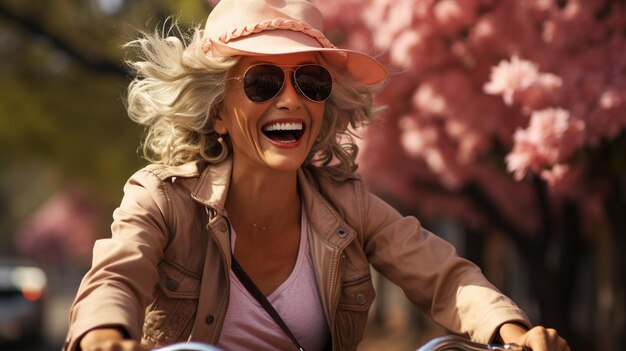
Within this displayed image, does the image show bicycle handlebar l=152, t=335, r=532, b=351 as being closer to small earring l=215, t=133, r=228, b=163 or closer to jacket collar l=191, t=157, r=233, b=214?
jacket collar l=191, t=157, r=233, b=214

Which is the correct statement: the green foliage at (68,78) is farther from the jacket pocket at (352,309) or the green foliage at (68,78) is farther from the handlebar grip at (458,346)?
the handlebar grip at (458,346)

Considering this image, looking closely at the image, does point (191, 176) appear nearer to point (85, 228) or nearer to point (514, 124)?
point (514, 124)

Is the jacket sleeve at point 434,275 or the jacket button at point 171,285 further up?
the jacket sleeve at point 434,275

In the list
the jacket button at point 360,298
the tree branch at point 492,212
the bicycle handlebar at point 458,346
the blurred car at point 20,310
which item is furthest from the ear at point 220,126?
the blurred car at point 20,310

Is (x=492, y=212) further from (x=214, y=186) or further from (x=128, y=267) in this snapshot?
(x=128, y=267)

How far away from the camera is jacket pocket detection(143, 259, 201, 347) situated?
3621 mm

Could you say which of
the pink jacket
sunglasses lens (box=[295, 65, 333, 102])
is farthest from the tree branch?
sunglasses lens (box=[295, 65, 333, 102])

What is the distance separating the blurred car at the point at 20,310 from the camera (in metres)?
17.4

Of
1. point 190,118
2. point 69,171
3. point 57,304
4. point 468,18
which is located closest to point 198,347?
point 190,118

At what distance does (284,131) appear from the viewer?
149 inches

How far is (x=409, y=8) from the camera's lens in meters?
8.16

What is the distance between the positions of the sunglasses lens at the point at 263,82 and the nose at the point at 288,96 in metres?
0.01

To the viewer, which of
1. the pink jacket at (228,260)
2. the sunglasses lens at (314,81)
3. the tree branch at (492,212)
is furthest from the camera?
the tree branch at (492,212)

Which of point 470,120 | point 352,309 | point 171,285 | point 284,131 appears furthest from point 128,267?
point 470,120
